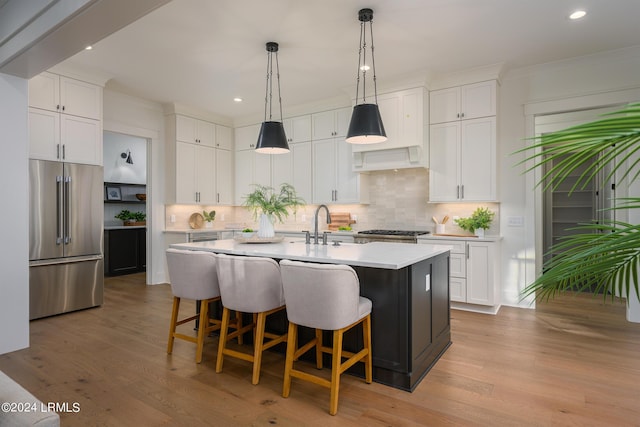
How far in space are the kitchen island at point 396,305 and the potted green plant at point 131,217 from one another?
17.7 ft

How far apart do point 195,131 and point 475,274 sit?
4.87 meters

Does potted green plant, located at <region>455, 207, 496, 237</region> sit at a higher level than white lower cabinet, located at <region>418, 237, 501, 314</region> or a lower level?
higher

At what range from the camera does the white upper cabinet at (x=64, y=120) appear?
414 centimetres

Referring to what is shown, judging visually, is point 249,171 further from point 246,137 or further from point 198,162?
point 198,162

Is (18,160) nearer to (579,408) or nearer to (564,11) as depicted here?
(579,408)

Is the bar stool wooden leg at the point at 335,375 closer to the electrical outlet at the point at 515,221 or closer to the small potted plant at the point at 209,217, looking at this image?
the electrical outlet at the point at 515,221

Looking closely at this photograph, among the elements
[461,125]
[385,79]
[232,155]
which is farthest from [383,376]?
[232,155]

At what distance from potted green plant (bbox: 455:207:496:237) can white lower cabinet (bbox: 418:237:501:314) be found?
0.25 meters

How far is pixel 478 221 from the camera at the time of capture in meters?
4.57

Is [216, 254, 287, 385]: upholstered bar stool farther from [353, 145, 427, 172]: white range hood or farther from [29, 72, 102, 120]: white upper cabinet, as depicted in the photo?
[29, 72, 102, 120]: white upper cabinet

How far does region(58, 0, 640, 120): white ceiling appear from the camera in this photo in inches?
126

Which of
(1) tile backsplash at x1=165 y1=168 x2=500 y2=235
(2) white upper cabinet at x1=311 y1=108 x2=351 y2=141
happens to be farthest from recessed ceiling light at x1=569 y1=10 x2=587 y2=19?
(2) white upper cabinet at x1=311 y1=108 x2=351 y2=141

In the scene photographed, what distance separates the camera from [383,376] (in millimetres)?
2588

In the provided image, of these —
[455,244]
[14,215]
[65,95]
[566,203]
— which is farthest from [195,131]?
[566,203]
